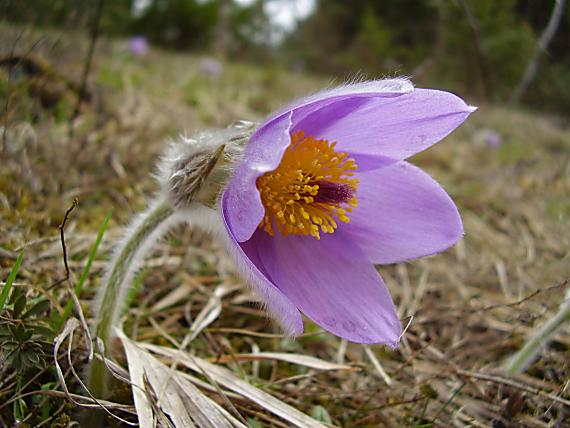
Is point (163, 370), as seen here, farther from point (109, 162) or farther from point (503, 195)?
point (503, 195)

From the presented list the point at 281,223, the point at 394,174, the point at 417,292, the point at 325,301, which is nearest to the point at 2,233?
the point at 281,223

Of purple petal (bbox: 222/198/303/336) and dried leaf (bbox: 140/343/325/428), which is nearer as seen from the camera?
purple petal (bbox: 222/198/303/336)

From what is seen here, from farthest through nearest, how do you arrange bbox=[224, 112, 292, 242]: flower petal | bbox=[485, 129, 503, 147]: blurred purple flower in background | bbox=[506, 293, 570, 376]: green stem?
bbox=[485, 129, 503, 147]: blurred purple flower in background, bbox=[506, 293, 570, 376]: green stem, bbox=[224, 112, 292, 242]: flower petal

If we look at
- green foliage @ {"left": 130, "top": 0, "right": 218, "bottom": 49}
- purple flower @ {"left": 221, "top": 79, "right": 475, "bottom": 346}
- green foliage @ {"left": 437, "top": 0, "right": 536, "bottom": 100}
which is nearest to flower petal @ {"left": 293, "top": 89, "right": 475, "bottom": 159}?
purple flower @ {"left": 221, "top": 79, "right": 475, "bottom": 346}

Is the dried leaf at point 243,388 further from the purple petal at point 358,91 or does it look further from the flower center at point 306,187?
the purple petal at point 358,91

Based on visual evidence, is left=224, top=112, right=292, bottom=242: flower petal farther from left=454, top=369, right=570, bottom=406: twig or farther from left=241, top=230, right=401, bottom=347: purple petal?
left=454, top=369, right=570, bottom=406: twig

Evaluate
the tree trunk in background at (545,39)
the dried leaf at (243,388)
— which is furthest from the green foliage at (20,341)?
the tree trunk in background at (545,39)

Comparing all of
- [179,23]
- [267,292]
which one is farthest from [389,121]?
[179,23]
